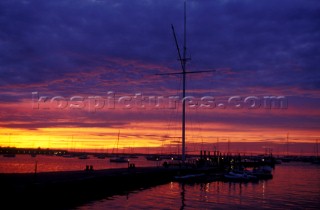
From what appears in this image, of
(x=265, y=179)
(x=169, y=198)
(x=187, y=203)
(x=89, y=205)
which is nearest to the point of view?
(x=89, y=205)

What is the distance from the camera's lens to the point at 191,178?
7425 cm

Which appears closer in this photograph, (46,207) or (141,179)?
(46,207)

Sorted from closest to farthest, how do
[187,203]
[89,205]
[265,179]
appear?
[89,205] < [187,203] < [265,179]

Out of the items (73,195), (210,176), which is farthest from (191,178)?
(73,195)

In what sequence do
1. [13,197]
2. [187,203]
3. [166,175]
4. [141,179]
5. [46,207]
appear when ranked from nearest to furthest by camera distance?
[13,197] → [46,207] → [187,203] → [141,179] → [166,175]

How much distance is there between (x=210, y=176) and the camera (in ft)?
276

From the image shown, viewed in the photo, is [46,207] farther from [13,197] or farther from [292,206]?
[292,206]

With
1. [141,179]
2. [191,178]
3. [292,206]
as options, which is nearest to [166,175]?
[191,178]

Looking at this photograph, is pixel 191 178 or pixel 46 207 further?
pixel 191 178

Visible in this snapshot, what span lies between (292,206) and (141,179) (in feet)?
88.0

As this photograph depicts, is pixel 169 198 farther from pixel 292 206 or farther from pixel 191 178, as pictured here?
pixel 191 178

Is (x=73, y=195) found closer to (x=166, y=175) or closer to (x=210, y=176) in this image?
(x=166, y=175)

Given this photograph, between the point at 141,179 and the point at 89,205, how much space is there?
2528 centimetres

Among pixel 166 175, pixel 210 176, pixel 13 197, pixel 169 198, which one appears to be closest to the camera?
pixel 13 197
